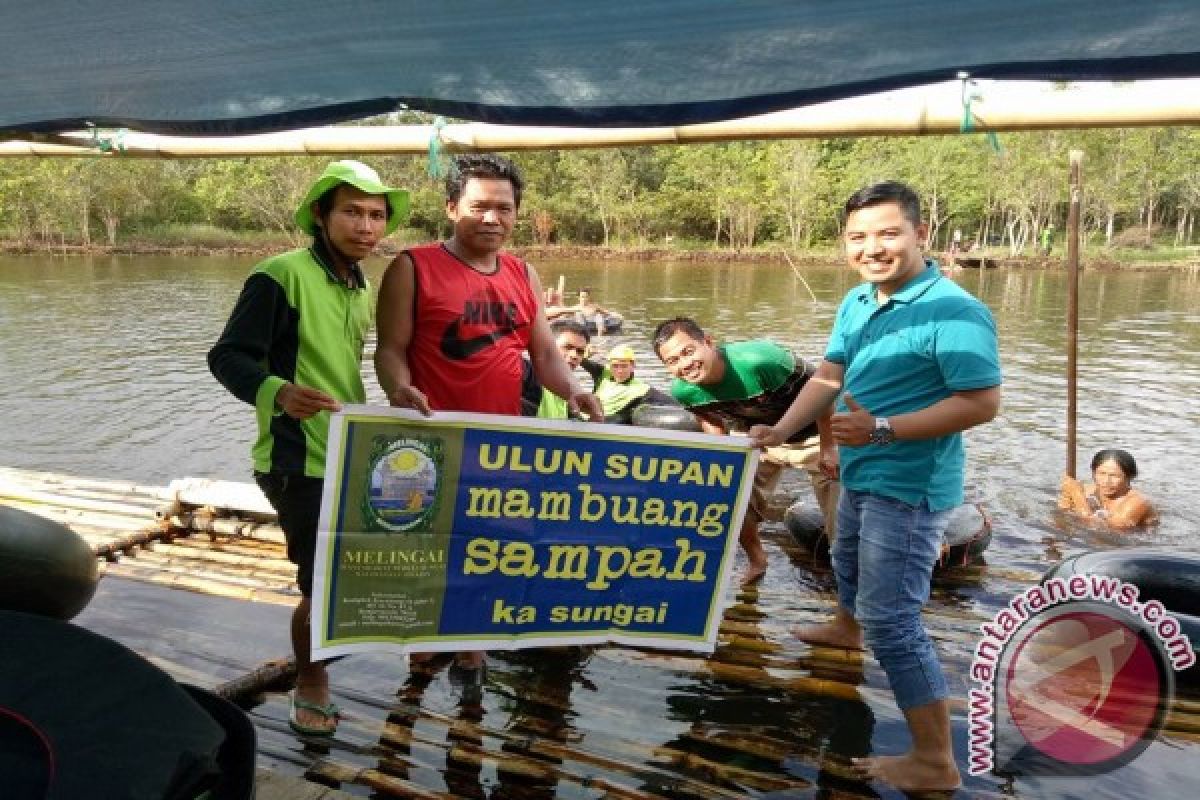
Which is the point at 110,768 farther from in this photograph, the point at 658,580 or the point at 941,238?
the point at 941,238

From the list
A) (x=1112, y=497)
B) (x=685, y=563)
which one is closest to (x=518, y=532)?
(x=685, y=563)

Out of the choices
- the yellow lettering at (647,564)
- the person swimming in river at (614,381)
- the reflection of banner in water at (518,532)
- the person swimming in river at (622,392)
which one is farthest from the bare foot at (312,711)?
the person swimming in river at (622,392)

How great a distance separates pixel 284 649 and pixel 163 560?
119cm

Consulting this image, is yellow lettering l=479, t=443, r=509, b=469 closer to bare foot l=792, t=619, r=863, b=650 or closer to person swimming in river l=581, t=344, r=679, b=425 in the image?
bare foot l=792, t=619, r=863, b=650

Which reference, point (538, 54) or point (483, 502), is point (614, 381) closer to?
point (483, 502)

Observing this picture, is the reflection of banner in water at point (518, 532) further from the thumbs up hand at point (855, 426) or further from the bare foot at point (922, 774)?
the bare foot at point (922, 774)

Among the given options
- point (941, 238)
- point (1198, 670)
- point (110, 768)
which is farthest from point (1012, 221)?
point (110, 768)

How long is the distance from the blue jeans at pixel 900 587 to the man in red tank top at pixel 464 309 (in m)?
0.93

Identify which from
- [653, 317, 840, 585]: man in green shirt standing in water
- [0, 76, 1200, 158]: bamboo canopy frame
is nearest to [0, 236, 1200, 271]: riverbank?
[653, 317, 840, 585]: man in green shirt standing in water

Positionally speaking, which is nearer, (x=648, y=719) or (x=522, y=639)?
(x=522, y=639)

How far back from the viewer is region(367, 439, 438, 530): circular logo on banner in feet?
8.38

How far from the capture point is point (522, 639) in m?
2.83

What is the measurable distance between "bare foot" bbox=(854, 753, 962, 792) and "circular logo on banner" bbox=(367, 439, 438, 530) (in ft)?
5.14

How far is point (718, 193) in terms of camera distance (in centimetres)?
4953
